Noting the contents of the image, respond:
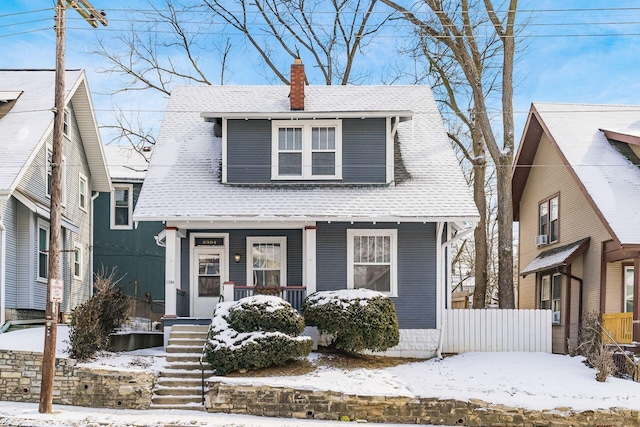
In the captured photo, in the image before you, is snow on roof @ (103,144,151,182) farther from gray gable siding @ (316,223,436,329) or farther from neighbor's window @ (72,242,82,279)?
gray gable siding @ (316,223,436,329)

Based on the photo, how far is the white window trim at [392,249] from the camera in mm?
17578

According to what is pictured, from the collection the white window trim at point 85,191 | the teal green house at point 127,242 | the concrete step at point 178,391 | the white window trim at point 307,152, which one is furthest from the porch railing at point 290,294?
the teal green house at point 127,242

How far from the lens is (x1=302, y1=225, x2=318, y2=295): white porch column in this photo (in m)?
17.3

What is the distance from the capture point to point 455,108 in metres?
27.6

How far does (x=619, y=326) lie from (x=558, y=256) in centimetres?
364

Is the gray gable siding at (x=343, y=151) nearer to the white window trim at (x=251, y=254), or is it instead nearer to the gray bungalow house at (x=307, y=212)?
the gray bungalow house at (x=307, y=212)

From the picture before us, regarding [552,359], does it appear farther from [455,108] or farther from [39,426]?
[455,108]

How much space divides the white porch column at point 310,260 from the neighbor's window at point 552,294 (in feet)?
26.6

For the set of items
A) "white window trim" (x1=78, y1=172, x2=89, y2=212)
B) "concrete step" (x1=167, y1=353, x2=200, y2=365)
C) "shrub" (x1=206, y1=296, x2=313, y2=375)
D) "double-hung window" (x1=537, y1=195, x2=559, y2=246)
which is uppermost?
"white window trim" (x1=78, y1=172, x2=89, y2=212)

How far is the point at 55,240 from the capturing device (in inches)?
528

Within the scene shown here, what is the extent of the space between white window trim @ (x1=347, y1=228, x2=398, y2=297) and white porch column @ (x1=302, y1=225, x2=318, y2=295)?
3.03 ft

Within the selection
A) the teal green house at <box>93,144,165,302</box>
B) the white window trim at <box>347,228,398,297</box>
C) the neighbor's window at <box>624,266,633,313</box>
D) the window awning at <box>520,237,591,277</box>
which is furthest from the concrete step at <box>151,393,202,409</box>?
the teal green house at <box>93,144,165,302</box>

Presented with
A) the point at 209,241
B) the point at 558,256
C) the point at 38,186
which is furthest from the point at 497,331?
the point at 38,186

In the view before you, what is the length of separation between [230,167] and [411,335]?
21.4 feet
